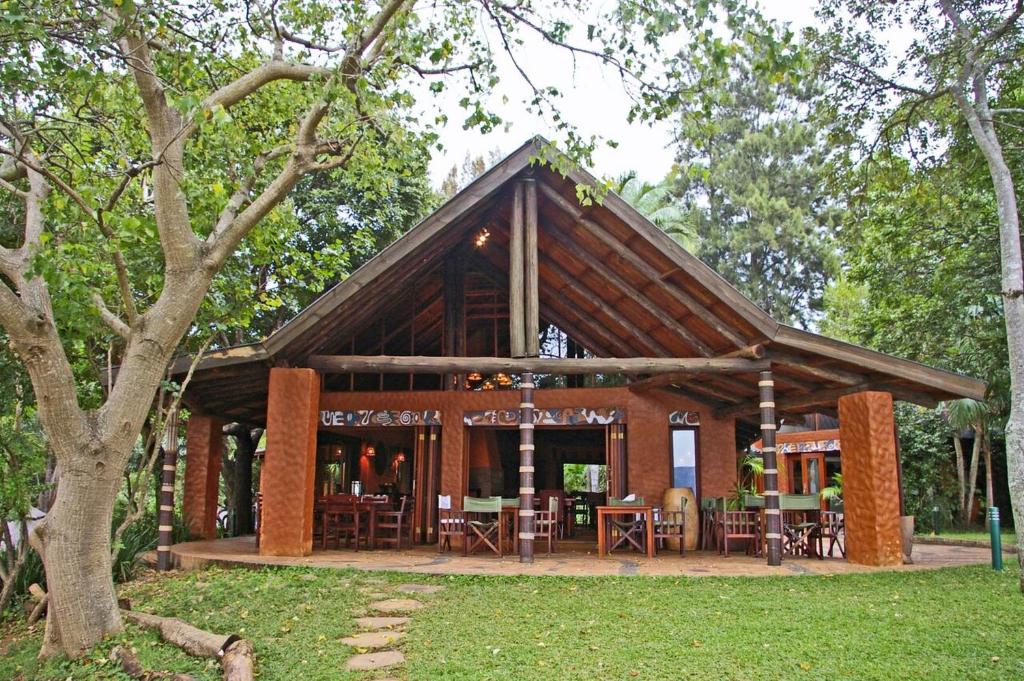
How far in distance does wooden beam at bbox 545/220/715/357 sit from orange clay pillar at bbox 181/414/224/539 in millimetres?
6928

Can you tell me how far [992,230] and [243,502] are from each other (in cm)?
1425

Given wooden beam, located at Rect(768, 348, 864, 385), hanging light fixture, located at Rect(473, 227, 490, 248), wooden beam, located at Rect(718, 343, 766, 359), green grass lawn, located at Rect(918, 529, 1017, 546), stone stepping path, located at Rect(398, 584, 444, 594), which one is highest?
hanging light fixture, located at Rect(473, 227, 490, 248)

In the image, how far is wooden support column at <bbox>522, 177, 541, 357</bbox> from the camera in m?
9.67

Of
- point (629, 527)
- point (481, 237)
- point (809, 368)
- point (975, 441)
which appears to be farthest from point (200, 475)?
point (975, 441)

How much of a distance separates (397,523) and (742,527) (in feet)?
16.6

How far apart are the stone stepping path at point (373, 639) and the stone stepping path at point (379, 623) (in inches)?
6.7

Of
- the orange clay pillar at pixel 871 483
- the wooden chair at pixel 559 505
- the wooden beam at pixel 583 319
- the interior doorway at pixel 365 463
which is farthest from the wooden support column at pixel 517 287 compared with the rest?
the interior doorway at pixel 365 463

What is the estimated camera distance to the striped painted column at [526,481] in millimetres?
9125

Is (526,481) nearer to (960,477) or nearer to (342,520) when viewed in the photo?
(342,520)

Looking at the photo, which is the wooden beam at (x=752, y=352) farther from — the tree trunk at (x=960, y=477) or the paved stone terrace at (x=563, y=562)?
the tree trunk at (x=960, y=477)

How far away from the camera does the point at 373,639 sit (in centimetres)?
566

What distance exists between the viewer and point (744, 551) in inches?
440

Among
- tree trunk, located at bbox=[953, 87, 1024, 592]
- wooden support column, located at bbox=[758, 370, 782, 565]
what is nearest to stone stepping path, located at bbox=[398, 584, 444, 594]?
wooden support column, located at bbox=[758, 370, 782, 565]

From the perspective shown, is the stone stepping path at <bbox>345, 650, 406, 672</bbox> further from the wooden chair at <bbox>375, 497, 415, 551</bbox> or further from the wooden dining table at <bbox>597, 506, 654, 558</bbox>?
the wooden chair at <bbox>375, 497, 415, 551</bbox>
